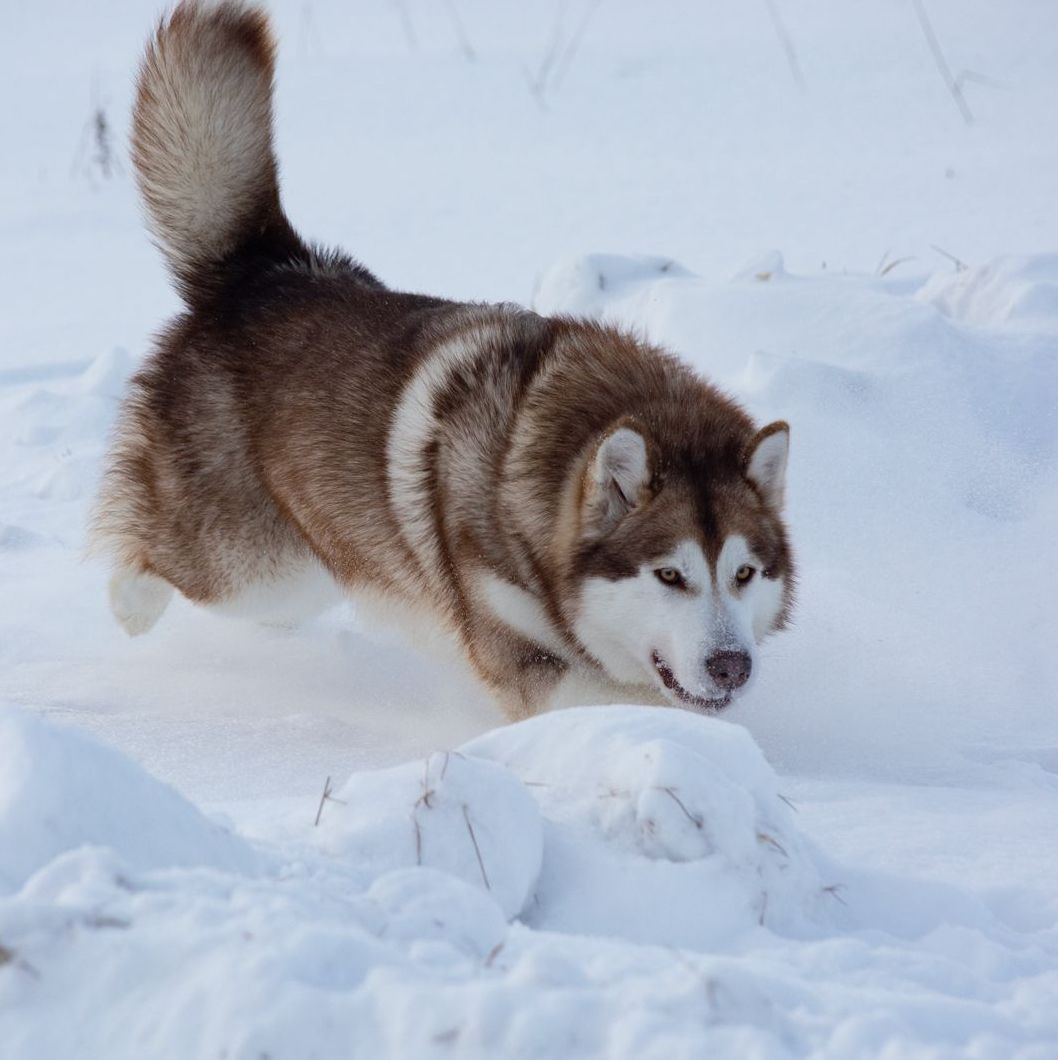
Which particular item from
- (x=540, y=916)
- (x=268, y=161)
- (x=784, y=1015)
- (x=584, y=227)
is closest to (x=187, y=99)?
(x=268, y=161)

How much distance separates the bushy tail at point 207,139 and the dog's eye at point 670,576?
5.69 feet

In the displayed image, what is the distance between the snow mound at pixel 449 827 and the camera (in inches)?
76.3

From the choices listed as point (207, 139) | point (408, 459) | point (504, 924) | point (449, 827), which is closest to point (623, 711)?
point (449, 827)

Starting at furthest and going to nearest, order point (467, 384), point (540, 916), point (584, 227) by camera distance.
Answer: point (584, 227)
point (467, 384)
point (540, 916)

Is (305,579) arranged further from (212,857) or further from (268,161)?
(212,857)

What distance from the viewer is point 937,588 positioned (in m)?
4.30

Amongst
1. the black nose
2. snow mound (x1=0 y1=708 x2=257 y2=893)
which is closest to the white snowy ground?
snow mound (x1=0 y1=708 x2=257 y2=893)

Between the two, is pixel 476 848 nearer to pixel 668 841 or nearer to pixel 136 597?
pixel 668 841

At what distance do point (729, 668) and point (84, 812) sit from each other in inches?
70.6

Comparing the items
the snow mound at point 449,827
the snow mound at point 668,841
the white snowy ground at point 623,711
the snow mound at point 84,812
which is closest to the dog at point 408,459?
the white snowy ground at point 623,711

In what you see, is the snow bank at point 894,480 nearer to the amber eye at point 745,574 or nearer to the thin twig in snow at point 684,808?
the amber eye at point 745,574

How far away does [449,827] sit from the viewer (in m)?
1.97

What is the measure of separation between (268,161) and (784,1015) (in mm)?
3259

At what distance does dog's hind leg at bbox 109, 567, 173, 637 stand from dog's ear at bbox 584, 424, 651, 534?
5.25 feet
